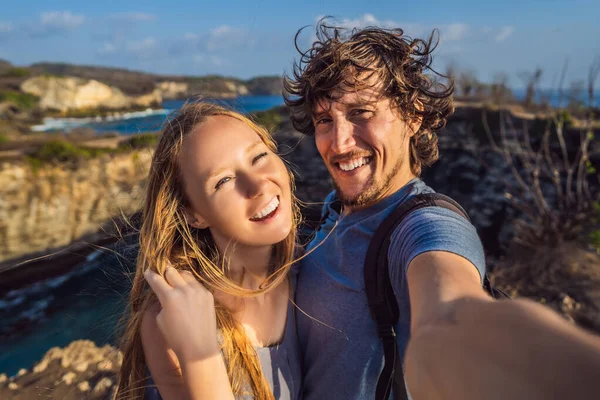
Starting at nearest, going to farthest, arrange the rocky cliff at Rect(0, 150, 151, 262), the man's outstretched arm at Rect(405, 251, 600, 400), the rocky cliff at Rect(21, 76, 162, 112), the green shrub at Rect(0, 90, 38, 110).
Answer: the man's outstretched arm at Rect(405, 251, 600, 400)
the rocky cliff at Rect(0, 150, 151, 262)
the green shrub at Rect(0, 90, 38, 110)
the rocky cliff at Rect(21, 76, 162, 112)

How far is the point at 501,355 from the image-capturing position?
0.61 m

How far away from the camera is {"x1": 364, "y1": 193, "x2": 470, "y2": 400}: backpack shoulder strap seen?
4.77 ft

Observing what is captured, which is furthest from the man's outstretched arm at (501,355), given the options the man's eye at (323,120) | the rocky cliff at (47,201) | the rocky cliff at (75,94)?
the rocky cliff at (75,94)

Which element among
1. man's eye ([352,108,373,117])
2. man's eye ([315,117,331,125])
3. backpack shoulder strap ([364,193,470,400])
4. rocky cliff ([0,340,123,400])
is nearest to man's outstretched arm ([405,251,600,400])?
backpack shoulder strap ([364,193,470,400])

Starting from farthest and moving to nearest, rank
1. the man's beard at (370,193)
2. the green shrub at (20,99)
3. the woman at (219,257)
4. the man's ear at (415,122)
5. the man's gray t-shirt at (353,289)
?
the green shrub at (20,99) → the man's ear at (415,122) → the man's beard at (370,193) → the woman at (219,257) → the man's gray t-shirt at (353,289)

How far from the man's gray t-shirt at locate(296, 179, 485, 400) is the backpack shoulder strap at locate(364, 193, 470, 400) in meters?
0.04

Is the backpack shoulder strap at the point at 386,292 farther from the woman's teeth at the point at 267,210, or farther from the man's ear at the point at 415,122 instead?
the man's ear at the point at 415,122

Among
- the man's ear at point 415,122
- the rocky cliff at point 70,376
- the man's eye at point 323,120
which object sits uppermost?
the man's eye at point 323,120

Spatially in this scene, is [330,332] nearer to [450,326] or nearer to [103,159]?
[450,326]

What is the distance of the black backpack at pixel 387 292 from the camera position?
1454 millimetres

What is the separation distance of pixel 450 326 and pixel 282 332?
1139 millimetres

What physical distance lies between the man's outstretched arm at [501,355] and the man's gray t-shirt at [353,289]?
1.48ft

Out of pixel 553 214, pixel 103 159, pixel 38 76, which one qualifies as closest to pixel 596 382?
pixel 553 214

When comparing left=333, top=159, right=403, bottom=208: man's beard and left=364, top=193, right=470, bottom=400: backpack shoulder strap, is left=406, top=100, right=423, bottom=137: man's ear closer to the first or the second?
left=333, top=159, right=403, bottom=208: man's beard
